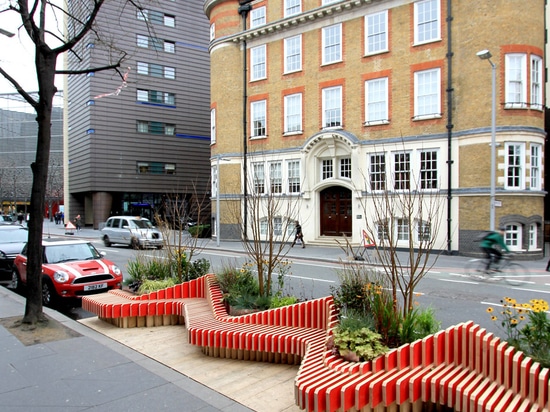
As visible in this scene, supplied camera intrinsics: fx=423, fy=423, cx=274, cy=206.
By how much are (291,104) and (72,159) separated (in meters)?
34.5

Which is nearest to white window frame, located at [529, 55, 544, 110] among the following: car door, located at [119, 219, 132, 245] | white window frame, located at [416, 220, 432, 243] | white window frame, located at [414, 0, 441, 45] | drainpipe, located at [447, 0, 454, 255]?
drainpipe, located at [447, 0, 454, 255]

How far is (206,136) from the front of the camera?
50906 mm

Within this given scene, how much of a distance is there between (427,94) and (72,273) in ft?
59.8

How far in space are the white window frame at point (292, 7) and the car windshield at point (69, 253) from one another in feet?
65.2

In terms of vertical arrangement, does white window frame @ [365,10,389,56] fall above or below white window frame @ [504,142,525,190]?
above

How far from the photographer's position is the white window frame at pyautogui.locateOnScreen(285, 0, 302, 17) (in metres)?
25.4

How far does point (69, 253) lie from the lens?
35.6 feet

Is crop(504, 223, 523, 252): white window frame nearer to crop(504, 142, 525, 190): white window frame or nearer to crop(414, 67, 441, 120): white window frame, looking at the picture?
crop(504, 142, 525, 190): white window frame

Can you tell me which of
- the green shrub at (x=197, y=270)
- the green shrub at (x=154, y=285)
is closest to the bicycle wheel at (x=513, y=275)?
the green shrub at (x=197, y=270)

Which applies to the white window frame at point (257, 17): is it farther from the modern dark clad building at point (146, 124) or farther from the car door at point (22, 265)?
the car door at point (22, 265)

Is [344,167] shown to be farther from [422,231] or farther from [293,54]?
[422,231]

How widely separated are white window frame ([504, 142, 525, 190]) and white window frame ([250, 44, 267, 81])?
1503 cm

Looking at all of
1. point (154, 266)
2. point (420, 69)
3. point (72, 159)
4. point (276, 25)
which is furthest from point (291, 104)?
point (72, 159)

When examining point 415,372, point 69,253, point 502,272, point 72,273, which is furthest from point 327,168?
point 415,372
